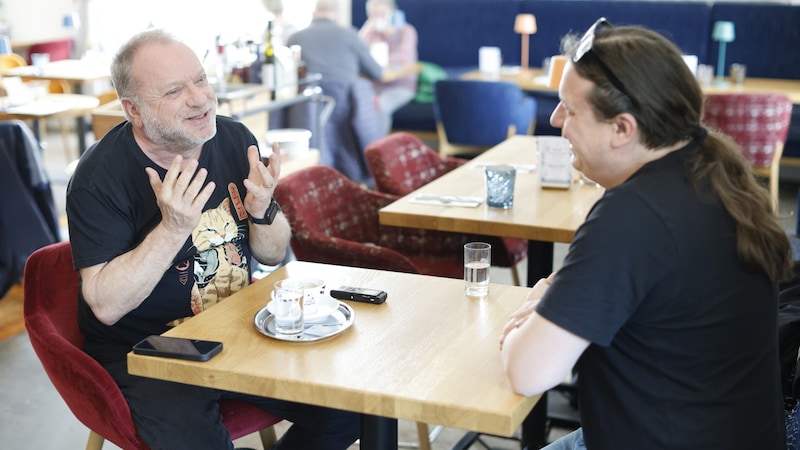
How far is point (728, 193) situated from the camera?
1.45 metres

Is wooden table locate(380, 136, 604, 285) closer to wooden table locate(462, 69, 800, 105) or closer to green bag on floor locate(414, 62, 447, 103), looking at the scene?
wooden table locate(462, 69, 800, 105)

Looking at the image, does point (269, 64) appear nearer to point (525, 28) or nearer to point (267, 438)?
point (267, 438)

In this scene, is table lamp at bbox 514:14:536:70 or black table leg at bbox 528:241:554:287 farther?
table lamp at bbox 514:14:536:70

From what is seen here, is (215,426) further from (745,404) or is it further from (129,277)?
(745,404)

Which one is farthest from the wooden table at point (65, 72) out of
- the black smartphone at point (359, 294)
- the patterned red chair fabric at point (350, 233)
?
the black smartphone at point (359, 294)

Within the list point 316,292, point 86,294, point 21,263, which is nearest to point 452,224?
point 316,292

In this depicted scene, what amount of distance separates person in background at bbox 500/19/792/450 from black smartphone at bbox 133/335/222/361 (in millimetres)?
528

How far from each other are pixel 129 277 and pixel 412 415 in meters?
0.74

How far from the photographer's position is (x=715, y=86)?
6047 millimetres

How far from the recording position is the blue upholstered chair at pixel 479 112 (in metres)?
5.79

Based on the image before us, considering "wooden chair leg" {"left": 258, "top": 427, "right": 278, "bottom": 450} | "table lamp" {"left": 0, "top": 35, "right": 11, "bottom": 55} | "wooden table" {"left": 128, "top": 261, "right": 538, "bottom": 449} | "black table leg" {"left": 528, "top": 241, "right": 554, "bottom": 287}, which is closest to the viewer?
"wooden table" {"left": 128, "top": 261, "right": 538, "bottom": 449}

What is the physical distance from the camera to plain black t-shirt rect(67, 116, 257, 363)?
79.5 inches

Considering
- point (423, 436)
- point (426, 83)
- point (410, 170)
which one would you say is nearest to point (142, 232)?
point (423, 436)

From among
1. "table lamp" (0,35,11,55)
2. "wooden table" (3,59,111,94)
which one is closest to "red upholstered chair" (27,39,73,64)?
"table lamp" (0,35,11,55)
